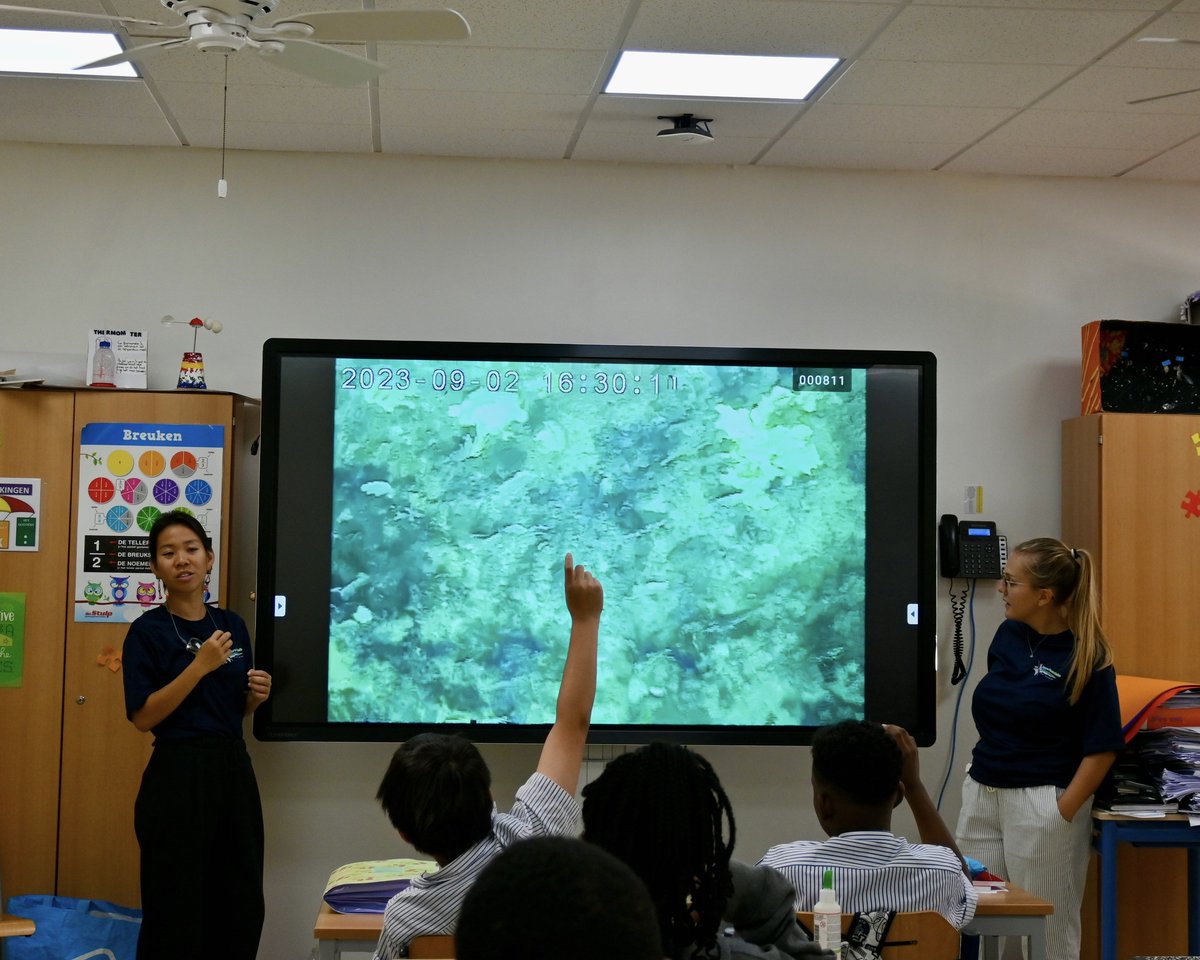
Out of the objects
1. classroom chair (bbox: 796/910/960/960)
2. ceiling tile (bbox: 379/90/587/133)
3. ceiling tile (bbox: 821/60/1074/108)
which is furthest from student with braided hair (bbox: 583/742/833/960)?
ceiling tile (bbox: 379/90/587/133)

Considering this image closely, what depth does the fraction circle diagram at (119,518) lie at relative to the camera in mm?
4016

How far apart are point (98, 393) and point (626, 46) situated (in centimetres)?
212

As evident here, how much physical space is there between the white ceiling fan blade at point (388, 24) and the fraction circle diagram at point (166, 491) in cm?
193

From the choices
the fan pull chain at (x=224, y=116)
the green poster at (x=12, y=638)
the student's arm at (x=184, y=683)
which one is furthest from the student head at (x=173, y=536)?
the fan pull chain at (x=224, y=116)

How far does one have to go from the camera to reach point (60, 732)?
393cm

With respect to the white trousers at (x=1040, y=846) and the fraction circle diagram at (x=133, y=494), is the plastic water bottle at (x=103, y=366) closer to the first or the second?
the fraction circle diagram at (x=133, y=494)

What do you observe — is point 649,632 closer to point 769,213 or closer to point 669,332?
point 669,332

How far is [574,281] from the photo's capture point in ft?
14.9

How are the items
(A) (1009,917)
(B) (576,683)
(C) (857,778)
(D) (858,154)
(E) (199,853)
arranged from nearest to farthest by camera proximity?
(B) (576,683)
(C) (857,778)
(A) (1009,917)
(E) (199,853)
(D) (858,154)

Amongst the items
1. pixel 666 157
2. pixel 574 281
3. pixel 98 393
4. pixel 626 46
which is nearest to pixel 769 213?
pixel 666 157

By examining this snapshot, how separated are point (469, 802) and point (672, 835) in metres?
0.52

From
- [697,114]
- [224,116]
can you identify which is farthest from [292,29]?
[697,114]

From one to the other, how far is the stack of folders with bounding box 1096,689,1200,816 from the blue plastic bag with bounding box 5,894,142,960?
125 inches

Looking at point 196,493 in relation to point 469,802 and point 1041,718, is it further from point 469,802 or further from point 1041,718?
point 1041,718
